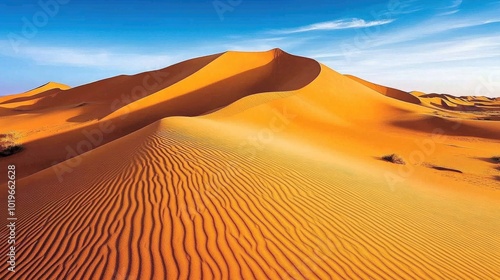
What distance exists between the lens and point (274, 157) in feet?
27.4

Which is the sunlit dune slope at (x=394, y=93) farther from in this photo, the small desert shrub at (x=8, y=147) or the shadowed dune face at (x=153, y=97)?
the small desert shrub at (x=8, y=147)

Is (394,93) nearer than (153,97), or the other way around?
(153,97)

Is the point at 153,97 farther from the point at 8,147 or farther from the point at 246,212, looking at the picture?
the point at 246,212

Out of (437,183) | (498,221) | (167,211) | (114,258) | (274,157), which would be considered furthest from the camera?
(437,183)

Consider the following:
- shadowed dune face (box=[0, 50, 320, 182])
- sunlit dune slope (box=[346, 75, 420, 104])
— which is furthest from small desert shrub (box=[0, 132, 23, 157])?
sunlit dune slope (box=[346, 75, 420, 104])

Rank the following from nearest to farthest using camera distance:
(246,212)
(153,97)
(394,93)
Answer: (246,212)
(153,97)
(394,93)

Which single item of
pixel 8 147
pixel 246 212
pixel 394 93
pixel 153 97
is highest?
pixel 153 97

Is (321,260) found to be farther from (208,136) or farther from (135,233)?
(208,136)

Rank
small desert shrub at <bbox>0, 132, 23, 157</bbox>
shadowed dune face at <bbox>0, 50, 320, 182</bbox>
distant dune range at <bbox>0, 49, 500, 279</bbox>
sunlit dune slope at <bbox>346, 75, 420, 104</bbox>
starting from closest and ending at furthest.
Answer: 1. distant dune range at <bbox>0, 49, 500, 279</bbox>
2. small desert shrub at <bbox>0, 132, 23, 157</bbox>
3. shadowed dune face at <bbox>0, 50, 320, 182</bbox>
4. sunlit dune slope at <bbox>346, 75, 420, 104</bbox>

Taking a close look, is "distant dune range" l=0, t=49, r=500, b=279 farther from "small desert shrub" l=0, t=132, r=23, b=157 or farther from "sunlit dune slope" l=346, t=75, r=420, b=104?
"sunlit dune slope" l=346, t=75, r=420, b=104

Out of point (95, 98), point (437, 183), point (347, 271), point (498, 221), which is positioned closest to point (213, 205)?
point (347, 271)

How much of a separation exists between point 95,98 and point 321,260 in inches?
1409

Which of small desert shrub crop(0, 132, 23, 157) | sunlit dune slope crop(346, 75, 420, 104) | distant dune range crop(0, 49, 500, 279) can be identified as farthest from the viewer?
sunlit dune slope crop(346, 75, 420, 104)

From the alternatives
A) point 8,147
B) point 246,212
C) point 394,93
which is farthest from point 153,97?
point 394,93
